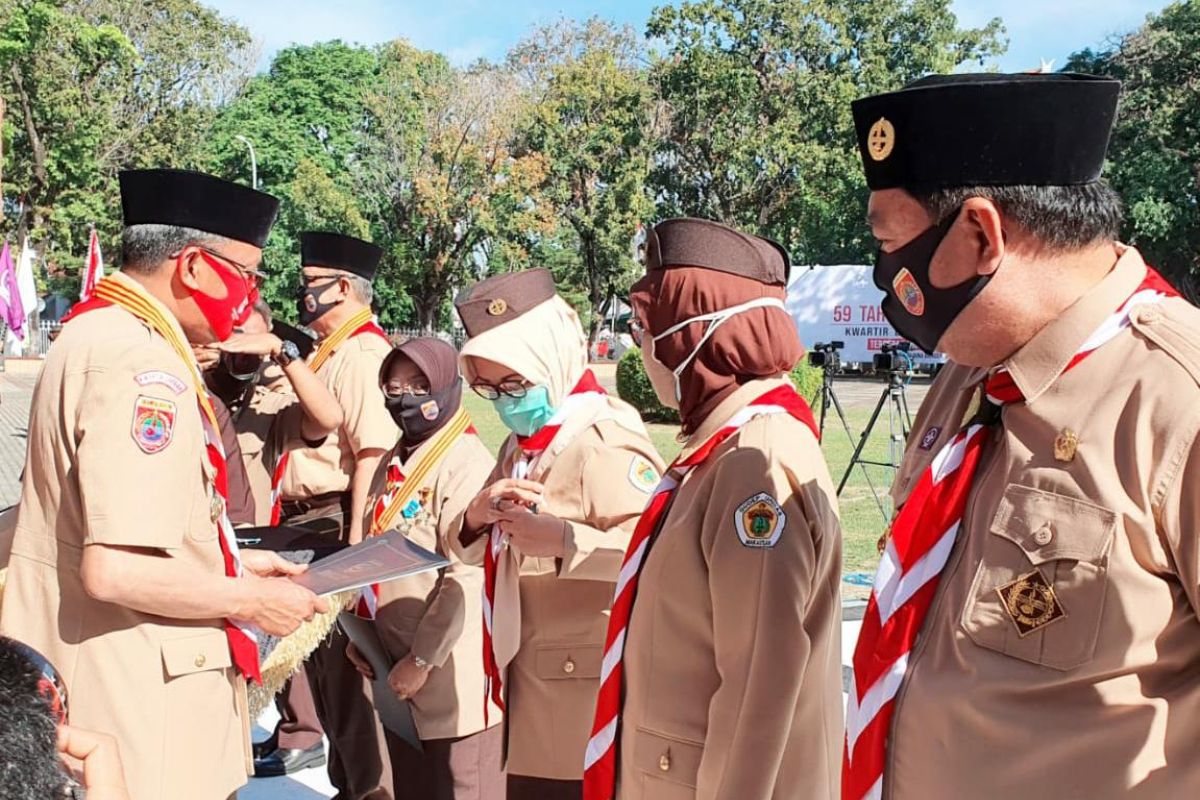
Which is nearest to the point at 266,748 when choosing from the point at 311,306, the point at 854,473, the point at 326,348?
the point at 326,348

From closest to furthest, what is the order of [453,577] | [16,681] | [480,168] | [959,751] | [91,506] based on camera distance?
[16,681] → [959,751] → [91,506] → [453,577] → [480,168]

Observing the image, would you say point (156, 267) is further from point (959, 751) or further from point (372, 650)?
point (959, 751)

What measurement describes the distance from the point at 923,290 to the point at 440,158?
37277 millimetres

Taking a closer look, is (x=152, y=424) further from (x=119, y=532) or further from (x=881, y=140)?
(x=881, y=140)

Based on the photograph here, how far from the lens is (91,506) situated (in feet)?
7.54

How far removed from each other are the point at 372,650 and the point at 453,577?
15.9 inches

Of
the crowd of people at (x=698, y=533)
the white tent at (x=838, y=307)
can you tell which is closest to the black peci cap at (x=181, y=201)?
the crowd of people at (x=698, y=533)

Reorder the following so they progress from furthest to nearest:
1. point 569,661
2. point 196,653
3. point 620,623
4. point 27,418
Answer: point 27,418, point 569,661, point 196,653, point 620,623

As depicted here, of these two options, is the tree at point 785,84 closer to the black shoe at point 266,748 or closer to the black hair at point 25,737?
the black shoe at point 266,748

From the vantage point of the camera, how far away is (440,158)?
3750cm

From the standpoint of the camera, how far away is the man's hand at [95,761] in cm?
148

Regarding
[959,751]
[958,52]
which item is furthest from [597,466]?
[958,52]

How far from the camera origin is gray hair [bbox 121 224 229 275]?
2.71 m

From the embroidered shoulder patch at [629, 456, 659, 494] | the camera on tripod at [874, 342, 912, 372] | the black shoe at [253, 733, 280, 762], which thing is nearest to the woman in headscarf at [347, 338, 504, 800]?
the embroidered shoulder patch at [629, 456, 659, 494]
